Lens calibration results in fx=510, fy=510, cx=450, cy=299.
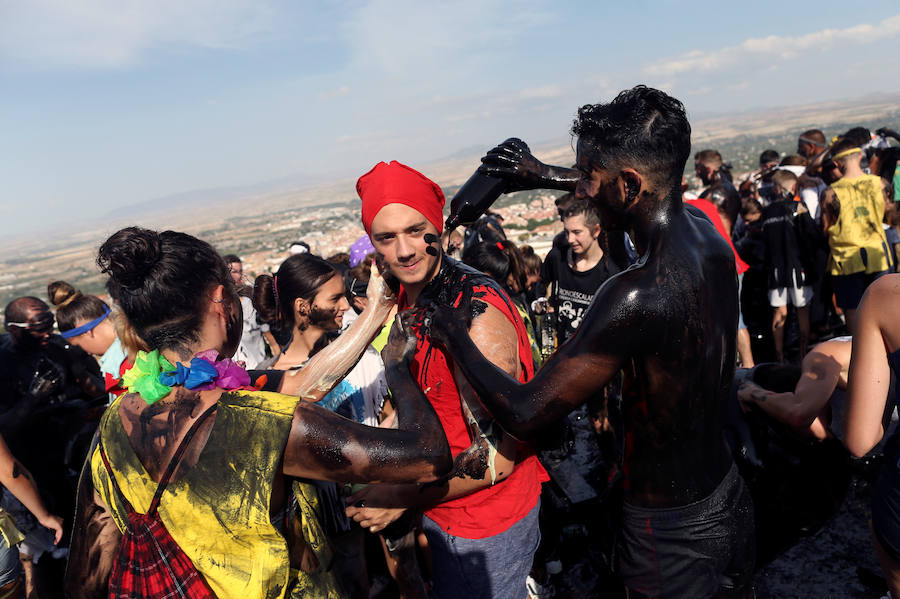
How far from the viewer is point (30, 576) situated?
369cm

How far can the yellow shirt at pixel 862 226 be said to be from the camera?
5262 millimetres

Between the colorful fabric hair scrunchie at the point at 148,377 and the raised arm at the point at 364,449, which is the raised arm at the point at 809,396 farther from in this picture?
the colorful fabric hair scrunchie at the point at 148,377

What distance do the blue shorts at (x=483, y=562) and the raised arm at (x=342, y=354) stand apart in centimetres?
77

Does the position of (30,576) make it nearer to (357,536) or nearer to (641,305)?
(357,536)

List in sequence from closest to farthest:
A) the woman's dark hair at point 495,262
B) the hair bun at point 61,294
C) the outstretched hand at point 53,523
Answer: the outstretched hand at point 53,523
the hair bun at point 61,294
the woman's dark hair at point 495,262

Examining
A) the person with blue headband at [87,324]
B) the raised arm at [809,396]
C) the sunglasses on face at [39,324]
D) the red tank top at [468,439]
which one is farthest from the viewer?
the person with blue headband at [87,324]

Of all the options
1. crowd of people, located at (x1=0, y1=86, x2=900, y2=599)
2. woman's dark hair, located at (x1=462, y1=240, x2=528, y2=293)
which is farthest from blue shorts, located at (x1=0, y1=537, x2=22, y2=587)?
woman's dark hair, located at (x1=462, y1=240, x2=528, y2=293)

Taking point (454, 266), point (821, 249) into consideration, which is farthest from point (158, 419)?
point (821, 249)

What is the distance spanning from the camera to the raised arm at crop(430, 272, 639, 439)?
1562 mm

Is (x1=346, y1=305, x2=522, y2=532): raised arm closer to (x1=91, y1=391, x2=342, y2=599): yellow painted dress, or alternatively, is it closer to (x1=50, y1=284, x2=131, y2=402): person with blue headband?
(x1=91, y1=391, x2=342, y2=599): yellow painted dress

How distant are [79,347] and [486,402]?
14.1 feet

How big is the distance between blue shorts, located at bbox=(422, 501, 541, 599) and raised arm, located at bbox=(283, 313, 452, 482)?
632 mm

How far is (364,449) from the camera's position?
154cm

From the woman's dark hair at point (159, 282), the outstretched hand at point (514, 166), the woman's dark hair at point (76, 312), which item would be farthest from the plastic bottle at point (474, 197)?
the woman's dark hair at point (76, 312)
